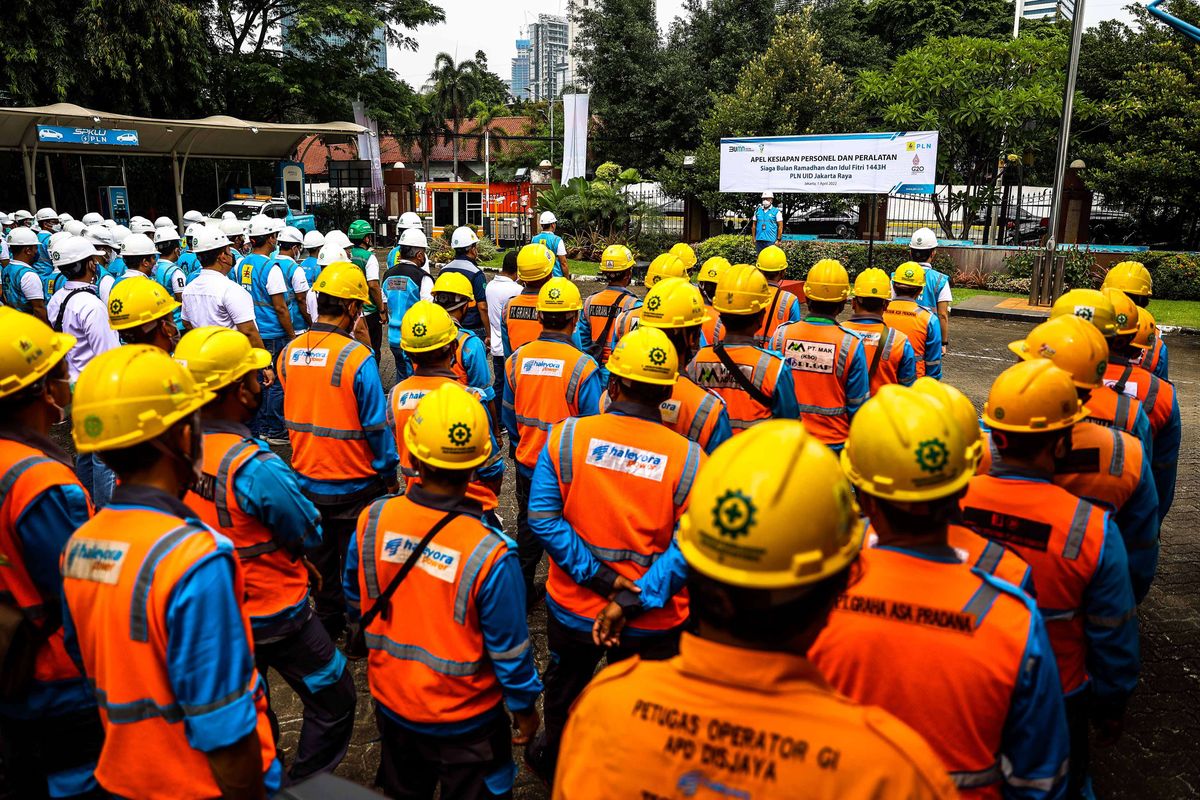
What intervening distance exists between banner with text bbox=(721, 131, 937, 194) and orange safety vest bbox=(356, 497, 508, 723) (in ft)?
54.2

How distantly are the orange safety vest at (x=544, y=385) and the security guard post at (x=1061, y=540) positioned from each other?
8.56 feet

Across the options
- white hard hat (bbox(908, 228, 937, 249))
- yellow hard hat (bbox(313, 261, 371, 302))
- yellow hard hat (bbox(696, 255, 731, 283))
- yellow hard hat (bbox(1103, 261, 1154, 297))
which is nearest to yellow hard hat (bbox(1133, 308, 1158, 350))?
yellow hard hat (bbox(1103, 261, 1154, 297))

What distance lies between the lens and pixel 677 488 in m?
3.20

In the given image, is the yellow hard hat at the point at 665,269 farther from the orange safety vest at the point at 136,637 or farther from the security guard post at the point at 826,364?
the orange safety vest at the point at 136,637

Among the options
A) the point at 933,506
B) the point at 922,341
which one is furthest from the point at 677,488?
the point at 922,341

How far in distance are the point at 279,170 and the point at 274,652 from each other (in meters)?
29.4

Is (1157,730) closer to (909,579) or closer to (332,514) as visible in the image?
(909,579)

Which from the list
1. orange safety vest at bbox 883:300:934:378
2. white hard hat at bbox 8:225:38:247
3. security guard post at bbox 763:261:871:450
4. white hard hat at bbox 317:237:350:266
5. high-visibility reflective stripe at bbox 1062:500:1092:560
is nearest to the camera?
high-visibility reflective stripe at bbox 1062:500:1092:560

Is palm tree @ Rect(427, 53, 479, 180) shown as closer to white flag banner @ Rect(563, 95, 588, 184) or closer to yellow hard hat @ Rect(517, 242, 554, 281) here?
white flag banner @ Rect(563, 95, 588, 184)

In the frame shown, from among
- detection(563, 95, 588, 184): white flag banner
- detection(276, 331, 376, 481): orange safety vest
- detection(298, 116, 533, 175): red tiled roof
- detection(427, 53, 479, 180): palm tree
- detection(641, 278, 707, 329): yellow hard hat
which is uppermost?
detection(427, 53, 479, 180): palm tree

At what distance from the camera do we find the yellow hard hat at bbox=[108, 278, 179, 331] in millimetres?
4805

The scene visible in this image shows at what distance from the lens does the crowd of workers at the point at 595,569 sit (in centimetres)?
149

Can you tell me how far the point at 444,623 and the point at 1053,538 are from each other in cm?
198

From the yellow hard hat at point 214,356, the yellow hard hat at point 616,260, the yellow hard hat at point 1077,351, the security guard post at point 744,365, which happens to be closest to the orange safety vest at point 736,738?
the yellow hard hat at point 214,356
